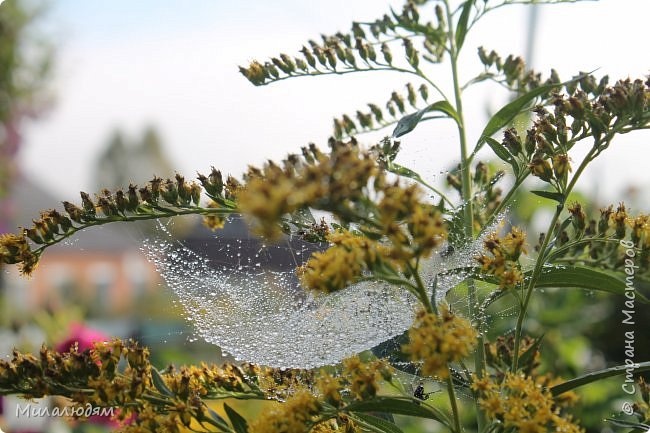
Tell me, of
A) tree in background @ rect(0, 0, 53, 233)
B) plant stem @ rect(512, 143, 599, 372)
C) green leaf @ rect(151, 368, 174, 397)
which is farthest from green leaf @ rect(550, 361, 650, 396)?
tree in background @ rect(0, 0, 53, 233)

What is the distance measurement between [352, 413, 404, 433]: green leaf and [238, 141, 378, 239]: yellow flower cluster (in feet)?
1.33

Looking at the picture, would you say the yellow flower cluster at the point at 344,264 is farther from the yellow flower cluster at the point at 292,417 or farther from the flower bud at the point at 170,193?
the flower bud at the point at 170,193

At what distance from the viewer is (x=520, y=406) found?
0.83 m

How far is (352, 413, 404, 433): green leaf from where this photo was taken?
0.95 metres

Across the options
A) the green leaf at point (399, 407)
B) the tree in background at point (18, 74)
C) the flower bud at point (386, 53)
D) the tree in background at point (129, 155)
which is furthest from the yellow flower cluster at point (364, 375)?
the tree in background at point (129, 155)

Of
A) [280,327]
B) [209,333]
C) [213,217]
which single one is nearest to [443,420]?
[280,327]

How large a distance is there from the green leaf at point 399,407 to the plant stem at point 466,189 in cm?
10

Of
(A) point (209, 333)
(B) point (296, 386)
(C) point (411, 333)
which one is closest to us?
(C) point (411, 333)

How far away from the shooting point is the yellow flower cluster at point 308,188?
582mm

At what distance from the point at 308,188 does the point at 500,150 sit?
0.46 m

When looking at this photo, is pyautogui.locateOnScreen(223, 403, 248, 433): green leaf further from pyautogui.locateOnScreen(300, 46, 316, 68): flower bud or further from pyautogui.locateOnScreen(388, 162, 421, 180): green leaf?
pyautogui.locateOnScreen(300, 46, 316, 68): flower bud

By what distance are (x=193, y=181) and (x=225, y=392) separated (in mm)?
314

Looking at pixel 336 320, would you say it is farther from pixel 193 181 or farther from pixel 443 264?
pixel 193 181

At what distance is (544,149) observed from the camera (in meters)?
0.97
